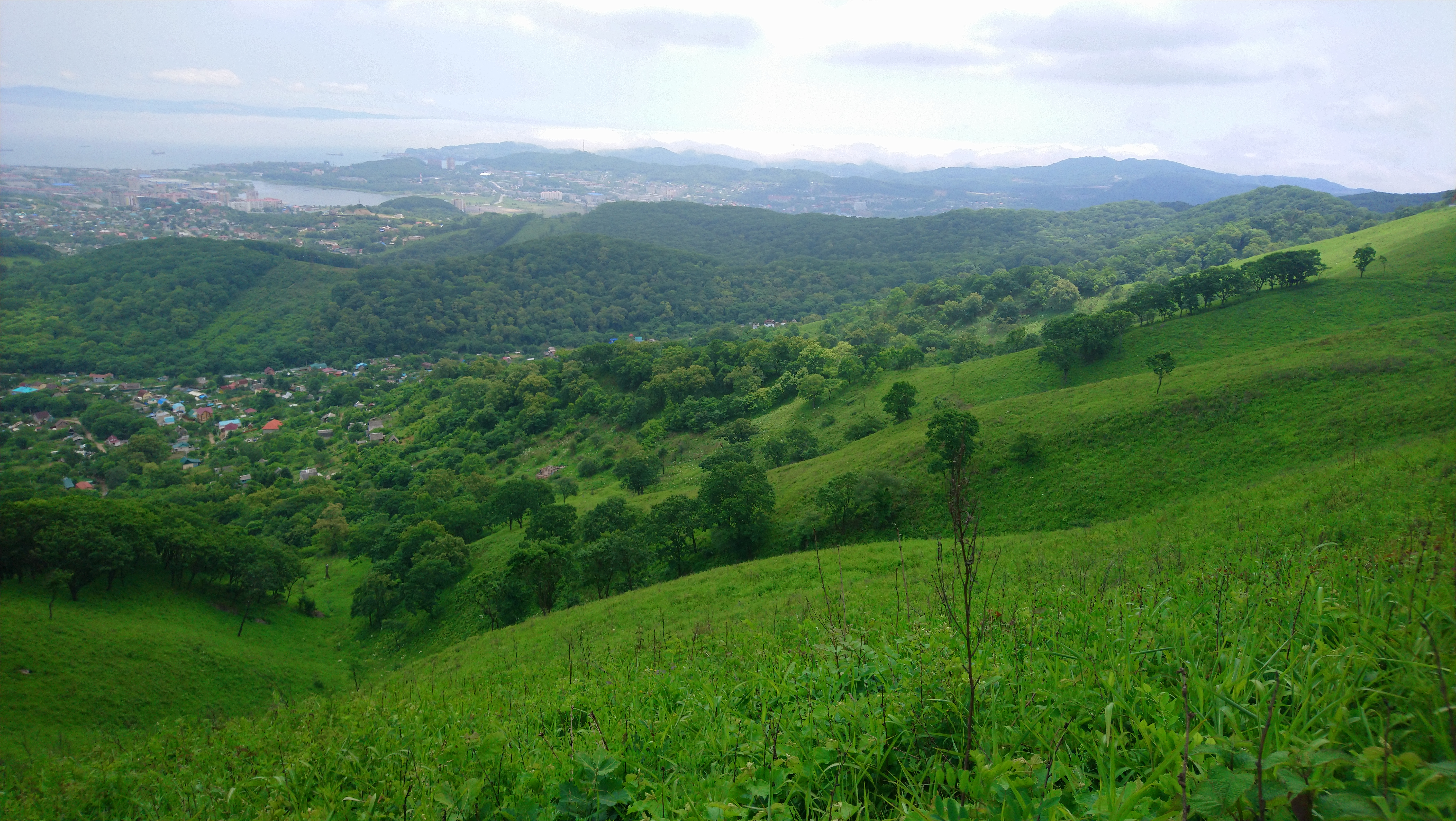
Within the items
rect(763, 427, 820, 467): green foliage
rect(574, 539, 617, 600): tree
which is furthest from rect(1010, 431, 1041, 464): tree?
rect(574, 539, 617, 600): tree

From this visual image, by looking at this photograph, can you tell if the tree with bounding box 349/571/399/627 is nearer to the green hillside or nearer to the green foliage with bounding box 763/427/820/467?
the green hillside

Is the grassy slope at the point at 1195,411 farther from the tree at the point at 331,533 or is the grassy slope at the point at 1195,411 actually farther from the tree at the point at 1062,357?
the tree at the point at 331,533

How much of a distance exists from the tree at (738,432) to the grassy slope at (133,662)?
96.0 feet

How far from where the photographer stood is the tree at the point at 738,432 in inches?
1918

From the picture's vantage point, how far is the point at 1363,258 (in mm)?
44406

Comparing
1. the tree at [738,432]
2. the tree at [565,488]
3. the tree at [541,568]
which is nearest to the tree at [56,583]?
the tree at [541,568]

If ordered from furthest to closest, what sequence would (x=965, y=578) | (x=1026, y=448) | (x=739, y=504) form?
(x=1026, y=448) < (x=739, y=504) < (x=965, y=578)

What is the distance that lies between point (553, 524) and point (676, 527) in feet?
21.7

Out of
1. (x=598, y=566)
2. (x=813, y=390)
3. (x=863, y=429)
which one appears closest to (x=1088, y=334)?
(x=863, y=429)

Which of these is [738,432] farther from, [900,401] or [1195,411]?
[1195,411]

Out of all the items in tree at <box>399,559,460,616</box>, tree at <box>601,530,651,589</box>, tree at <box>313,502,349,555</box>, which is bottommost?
tree at <box>313,502,349,555</box>

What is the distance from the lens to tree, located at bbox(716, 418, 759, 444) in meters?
48.7

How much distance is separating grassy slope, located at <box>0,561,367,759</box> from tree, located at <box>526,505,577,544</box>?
9221 millimetres

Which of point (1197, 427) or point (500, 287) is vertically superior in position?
point (1197, 427)
